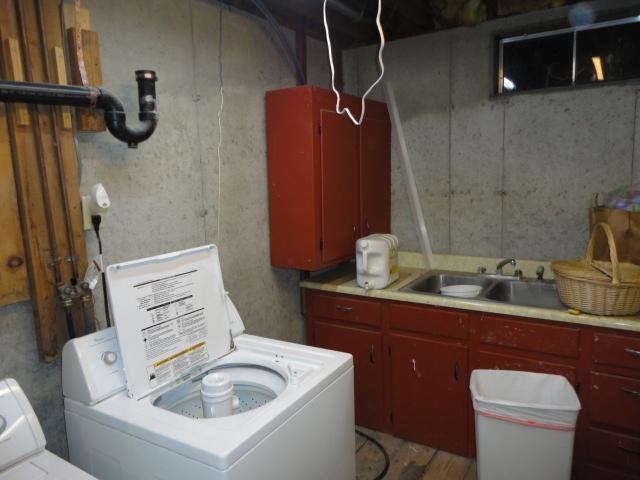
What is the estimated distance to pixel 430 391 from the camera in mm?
2564

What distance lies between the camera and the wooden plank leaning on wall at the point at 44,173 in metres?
1.47

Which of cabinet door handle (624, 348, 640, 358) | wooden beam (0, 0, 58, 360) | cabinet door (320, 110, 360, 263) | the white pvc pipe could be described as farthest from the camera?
the white pvc pipe

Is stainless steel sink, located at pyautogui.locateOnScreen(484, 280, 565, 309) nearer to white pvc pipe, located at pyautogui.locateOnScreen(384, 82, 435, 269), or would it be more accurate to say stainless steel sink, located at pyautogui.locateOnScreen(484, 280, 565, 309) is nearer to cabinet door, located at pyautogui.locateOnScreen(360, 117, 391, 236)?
white pvc pipe, located at pyautogui.locateOnScreen(384, 82, 435, 269)

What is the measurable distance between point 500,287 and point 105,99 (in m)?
2.35

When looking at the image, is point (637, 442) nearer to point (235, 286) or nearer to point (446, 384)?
point (446, 384)

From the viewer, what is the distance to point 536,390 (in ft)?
7.11

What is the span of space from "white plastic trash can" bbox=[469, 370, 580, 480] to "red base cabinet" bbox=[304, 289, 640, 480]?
0.18 meters

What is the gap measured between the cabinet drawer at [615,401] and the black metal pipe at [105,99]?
7.42 feet

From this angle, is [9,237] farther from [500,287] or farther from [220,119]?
[500,287]

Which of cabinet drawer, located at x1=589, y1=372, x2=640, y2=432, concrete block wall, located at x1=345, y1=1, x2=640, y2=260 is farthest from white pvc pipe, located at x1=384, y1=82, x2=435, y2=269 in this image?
cabinet drawer, located at x1=589, y1=372, x2=640, y2=432

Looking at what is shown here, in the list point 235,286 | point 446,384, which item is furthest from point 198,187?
point 446,384

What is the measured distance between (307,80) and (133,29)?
4.23 feet

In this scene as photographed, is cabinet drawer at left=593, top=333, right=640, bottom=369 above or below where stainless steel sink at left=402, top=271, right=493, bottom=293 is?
below

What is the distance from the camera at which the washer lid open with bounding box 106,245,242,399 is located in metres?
1.53
